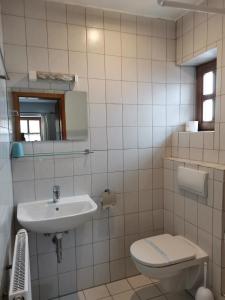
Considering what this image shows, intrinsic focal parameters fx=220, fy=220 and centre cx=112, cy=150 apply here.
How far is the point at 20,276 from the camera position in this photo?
2.85ft

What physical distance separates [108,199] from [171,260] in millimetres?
722

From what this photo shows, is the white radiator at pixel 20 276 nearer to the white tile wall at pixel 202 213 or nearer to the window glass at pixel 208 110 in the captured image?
the white tile wall at pixel 202 213

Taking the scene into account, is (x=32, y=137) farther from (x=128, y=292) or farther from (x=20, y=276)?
(x=128, y=292)

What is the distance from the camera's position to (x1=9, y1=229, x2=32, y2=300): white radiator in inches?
29.7

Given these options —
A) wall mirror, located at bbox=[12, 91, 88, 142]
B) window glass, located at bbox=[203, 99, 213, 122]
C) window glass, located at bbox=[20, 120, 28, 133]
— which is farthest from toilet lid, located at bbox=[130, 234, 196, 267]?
window glass, located at bbox=[20, 120, 28, 133]

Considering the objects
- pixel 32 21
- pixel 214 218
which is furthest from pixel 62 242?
pixel 32 21

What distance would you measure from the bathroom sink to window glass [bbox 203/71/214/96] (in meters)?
1.54

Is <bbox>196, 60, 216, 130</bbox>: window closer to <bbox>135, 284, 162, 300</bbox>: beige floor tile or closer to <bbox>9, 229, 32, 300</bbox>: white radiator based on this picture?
Answer: <bbox>135, 284, 162, 300</bbox>: beige floor tile

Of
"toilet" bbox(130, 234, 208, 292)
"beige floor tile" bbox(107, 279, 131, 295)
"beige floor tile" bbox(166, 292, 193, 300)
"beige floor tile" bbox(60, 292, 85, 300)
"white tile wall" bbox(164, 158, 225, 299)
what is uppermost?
"white tile wall" bbox(164, 158, 225, 299)

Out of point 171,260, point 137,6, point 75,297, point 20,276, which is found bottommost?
point 75,297

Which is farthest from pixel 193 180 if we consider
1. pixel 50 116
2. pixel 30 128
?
pixel 30 128

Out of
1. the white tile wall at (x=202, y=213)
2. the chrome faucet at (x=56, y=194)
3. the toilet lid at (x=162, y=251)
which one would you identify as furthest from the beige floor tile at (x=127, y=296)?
the chrome faucet at (x=56, y=194)

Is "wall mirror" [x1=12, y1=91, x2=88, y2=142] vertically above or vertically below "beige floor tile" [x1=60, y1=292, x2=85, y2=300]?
above

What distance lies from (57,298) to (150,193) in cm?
127
